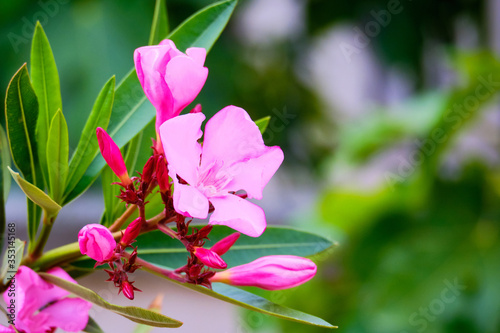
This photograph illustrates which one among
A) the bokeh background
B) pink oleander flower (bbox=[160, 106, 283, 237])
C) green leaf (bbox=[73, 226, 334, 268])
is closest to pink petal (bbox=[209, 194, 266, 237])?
pink oleander flower (bbox=[160, 106, 283, 237])

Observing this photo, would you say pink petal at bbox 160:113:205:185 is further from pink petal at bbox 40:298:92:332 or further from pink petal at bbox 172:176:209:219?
pink petal at bbox 40:298:92:332

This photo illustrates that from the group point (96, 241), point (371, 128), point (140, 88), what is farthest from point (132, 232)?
point (371, 128)

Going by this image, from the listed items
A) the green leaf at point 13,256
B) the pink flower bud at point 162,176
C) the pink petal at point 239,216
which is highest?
the pink flower bud at point 162,176

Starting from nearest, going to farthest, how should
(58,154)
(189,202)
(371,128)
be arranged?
(189,202)
(58,154)
(371,128)

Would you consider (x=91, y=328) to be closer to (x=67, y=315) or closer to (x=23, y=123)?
(x=67, y=315)

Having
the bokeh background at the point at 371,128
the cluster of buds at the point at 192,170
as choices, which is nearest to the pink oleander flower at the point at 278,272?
the cluster of buds at the point at 192,170

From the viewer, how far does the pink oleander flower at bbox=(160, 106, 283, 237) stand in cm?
30

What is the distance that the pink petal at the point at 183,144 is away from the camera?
0.31 meters

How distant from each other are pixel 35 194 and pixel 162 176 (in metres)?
0.07

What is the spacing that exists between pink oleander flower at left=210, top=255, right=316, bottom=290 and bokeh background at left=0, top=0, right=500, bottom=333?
3.51ft

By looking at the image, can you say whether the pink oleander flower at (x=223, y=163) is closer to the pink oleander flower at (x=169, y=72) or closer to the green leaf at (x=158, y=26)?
the pink oleander flower at (x=169, y=72)

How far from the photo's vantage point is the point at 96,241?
31 cm

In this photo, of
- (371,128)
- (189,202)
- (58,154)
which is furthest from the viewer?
(371,128)

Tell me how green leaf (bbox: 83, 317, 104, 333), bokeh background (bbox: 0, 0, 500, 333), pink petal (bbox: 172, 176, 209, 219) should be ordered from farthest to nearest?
bokeh background (bbox: 0, 0, 500, 333)
green leaf (bbox: 83, 317, 104, 333)
pink petal (bbox: 172, 176, 209, 219)
